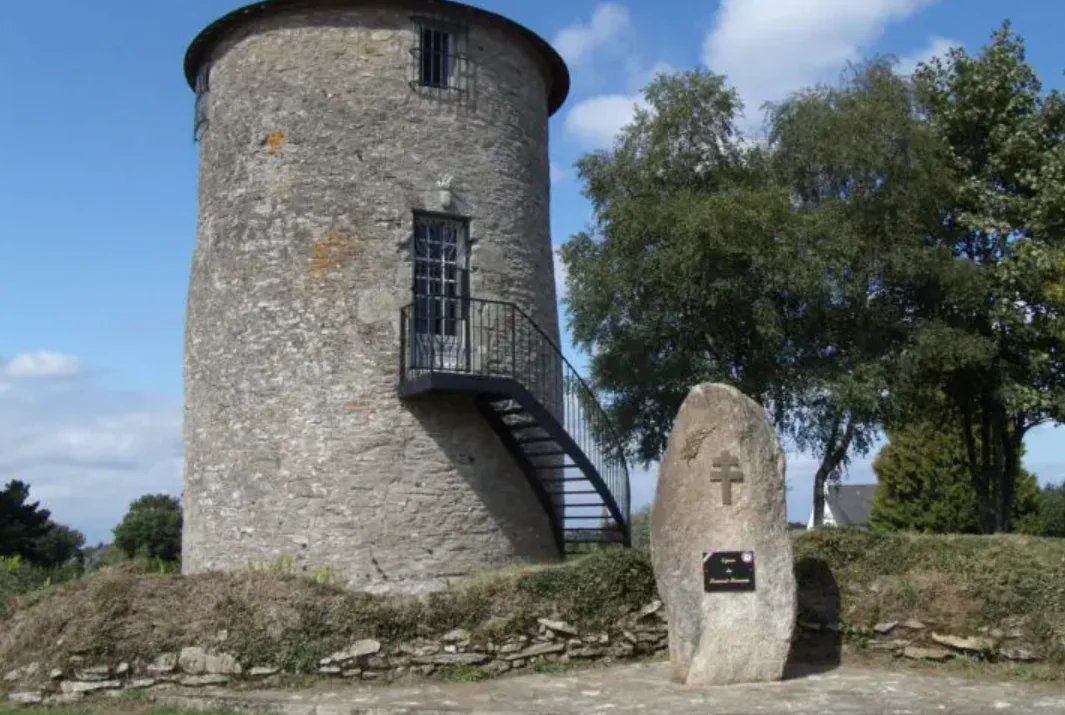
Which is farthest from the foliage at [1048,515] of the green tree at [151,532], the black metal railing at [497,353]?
the green tree at [151,532]

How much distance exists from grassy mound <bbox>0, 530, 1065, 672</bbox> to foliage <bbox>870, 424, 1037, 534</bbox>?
20.3 meters

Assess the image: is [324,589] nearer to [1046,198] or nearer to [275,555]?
[275,555]

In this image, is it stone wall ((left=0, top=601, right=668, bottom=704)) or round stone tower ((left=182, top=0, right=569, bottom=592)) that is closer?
stone wall ((left=0, top=601, right=668, bottom=704))

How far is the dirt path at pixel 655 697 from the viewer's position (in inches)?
340

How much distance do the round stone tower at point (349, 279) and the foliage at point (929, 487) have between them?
65.1 feet

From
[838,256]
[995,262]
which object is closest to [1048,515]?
[995,262]

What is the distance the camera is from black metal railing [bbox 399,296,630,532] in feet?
44.7

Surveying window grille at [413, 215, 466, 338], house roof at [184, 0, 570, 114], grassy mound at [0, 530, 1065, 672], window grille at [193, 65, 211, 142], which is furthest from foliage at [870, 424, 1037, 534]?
window grille at [193, 65, 211, 142]

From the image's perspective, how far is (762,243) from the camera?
55.6ft

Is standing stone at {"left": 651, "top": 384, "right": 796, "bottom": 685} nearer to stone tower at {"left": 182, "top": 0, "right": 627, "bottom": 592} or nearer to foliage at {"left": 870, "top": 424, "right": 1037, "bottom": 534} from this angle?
stone tower at {"left": 182, "top": 0, "right": 627, "bottom": 592}

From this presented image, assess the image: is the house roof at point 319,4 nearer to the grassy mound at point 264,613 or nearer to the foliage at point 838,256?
the foliage at point 838,256

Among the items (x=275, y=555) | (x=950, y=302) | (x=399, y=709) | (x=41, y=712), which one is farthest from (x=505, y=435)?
(x=950, y=302)

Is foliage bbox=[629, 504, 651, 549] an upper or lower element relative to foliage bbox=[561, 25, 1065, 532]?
lower

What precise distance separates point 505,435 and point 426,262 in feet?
8.26
